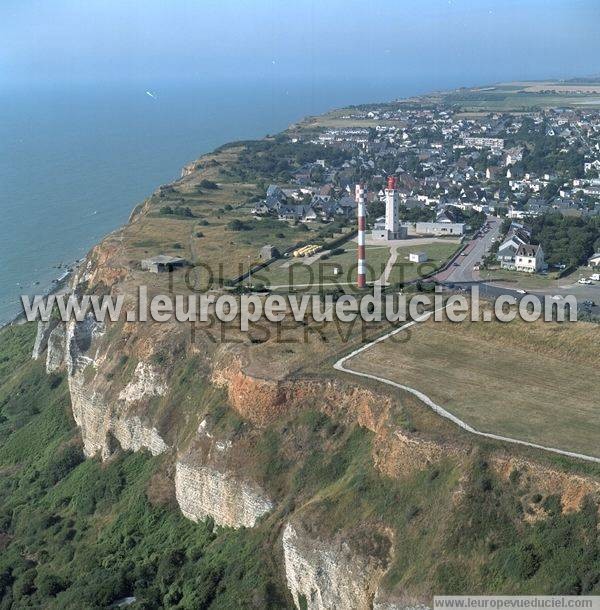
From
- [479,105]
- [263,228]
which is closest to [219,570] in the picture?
[263,228]

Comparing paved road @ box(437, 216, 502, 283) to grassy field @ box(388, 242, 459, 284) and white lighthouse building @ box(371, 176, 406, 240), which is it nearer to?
grassy field @ box(388, 242, 459, 284)

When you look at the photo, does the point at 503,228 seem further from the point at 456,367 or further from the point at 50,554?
the point at 50,554

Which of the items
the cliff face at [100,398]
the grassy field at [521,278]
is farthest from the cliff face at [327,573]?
the grassy field at [521,278]

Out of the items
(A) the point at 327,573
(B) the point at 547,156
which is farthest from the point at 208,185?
(A) the point at 327,573

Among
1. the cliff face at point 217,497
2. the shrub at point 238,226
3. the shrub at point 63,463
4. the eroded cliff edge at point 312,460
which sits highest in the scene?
the shrub at point 238,226

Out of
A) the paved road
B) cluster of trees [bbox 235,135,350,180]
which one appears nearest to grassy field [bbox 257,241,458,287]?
the paved road

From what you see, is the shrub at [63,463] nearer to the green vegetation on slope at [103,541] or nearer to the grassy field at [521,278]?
the green vegetation on slope at [103,541]

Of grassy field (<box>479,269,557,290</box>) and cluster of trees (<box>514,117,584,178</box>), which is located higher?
cluster of trees (<box>514,117,584,178</box>)
